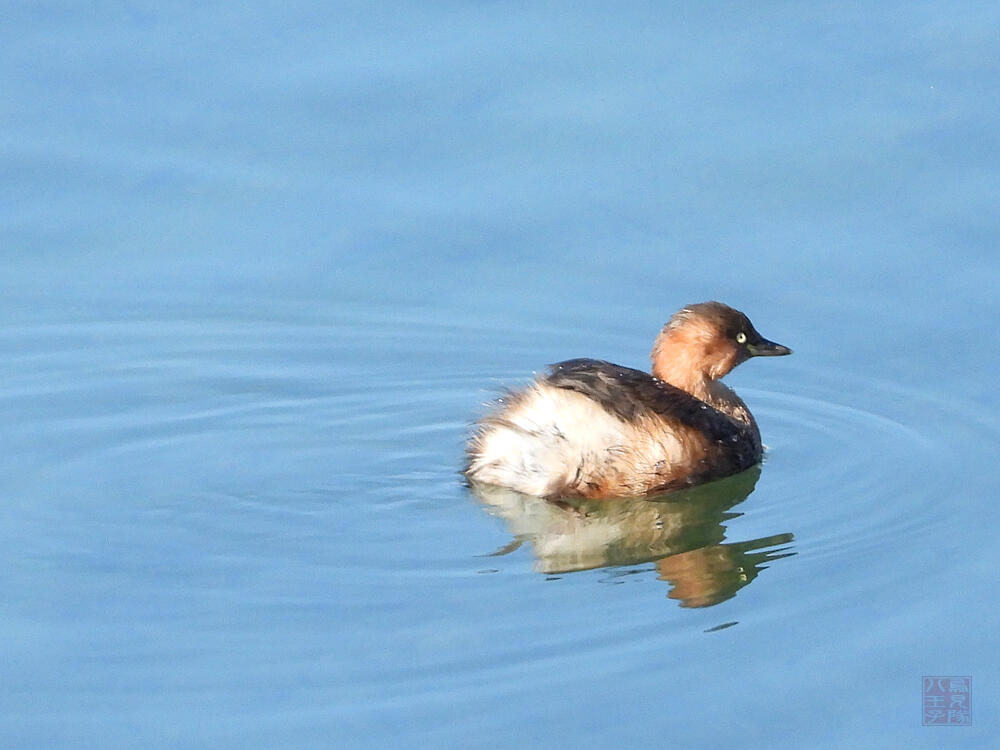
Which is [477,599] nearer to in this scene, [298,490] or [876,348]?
[298,490]

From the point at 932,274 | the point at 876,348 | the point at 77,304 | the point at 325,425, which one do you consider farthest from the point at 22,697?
the point at 932,274

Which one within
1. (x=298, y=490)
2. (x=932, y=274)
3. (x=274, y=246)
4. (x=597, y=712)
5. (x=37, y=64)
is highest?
(x=37, y=64)

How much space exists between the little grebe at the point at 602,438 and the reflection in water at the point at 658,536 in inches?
2.7

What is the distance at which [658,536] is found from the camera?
7.44 metres

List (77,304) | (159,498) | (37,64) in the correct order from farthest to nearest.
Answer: (37,64) < (77,304) < (159,498)

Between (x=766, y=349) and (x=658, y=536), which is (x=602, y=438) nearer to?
(x=658, y=536)

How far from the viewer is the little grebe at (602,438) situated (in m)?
7.74

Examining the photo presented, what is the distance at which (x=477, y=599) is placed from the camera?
6512 mm

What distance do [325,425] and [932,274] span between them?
10.1ft

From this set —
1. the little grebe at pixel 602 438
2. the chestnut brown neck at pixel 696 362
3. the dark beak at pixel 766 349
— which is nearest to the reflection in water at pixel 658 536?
the little grebe at pixel 602 438

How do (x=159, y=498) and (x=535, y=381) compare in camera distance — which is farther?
(x=535, y=381)

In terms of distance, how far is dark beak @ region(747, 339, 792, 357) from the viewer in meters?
8.59

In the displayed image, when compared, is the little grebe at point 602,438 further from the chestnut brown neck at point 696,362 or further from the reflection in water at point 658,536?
the chestnut brown neck at point 696,362

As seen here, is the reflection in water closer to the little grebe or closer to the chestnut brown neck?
the little grebe
